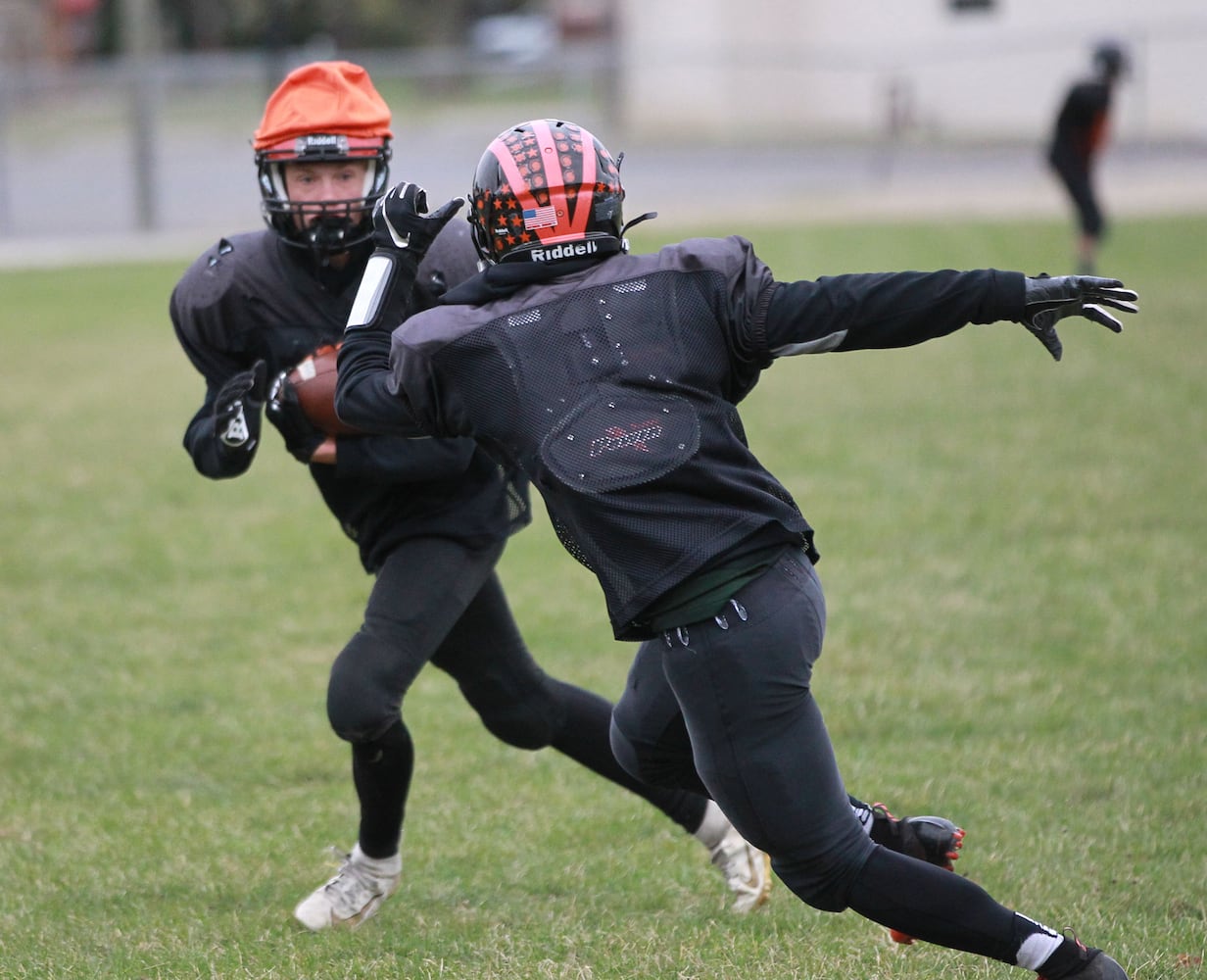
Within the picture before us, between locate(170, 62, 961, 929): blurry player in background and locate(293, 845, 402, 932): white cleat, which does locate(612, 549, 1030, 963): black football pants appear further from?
locate(293, 845, 402, 932): white cleat

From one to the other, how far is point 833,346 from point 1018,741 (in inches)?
93.7

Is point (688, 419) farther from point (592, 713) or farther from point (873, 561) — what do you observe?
point (873, 561)

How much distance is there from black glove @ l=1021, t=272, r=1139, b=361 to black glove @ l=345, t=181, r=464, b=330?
1.18 meters

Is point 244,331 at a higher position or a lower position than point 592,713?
higher

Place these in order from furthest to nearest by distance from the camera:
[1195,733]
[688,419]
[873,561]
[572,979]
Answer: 1. [873,561]
2. [1195,733]
3. [572,979]
4. [688,419]

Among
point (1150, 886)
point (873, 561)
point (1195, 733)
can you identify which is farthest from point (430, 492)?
point (873, 561)

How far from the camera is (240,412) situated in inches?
144

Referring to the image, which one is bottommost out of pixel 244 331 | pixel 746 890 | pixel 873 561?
pixel 873 561

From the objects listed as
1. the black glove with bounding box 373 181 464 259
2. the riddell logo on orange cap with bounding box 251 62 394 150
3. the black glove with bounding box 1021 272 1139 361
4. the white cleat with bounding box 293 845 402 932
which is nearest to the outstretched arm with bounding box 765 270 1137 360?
the black glove with bounding box 1021 272 1139 361

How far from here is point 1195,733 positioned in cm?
479

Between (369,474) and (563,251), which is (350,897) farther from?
(563,251)

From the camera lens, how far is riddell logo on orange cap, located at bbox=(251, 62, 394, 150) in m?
3.84

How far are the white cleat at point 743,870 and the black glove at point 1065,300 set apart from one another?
1566 mm

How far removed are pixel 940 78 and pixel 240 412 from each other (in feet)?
74.6
